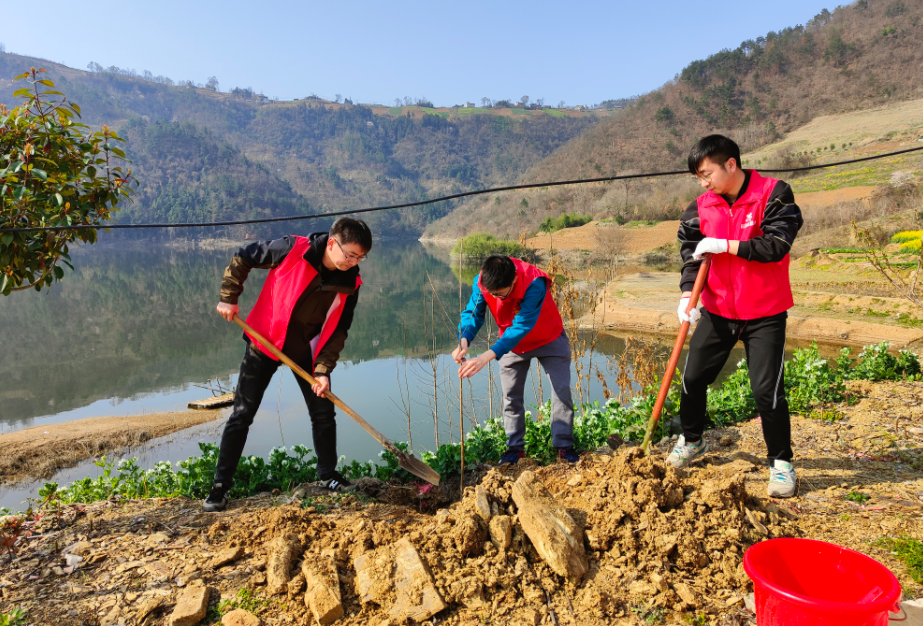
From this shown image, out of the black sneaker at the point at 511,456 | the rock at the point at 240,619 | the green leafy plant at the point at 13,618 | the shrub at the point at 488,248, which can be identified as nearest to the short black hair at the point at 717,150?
the black sneaker at the point at 511,456

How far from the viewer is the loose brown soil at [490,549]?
2064 millimetres

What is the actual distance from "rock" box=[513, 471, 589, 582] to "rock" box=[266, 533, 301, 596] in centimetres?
99

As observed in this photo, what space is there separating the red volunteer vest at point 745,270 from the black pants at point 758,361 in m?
0.07

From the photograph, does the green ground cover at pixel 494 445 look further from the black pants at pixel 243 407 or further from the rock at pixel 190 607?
the rock at pixel 190 607

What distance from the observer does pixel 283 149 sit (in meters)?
140

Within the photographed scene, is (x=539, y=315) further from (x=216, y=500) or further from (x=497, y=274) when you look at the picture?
(x=216, y=500)

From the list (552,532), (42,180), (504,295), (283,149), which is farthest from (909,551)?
(283,149)

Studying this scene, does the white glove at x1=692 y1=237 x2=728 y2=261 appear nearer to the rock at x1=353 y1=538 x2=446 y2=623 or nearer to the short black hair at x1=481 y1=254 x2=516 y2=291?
the short black hair at x1=481 y1=254 x2=516 y2=291

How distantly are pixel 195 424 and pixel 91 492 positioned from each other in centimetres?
705

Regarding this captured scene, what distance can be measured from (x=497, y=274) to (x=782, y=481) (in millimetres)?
1805

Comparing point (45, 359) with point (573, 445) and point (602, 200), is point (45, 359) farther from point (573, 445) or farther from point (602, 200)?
point (602, 200)

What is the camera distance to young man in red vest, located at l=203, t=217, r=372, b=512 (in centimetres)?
297

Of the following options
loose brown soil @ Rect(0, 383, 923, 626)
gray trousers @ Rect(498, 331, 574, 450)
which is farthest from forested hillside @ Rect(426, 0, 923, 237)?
loose brown soil @ Rect(0, 383, 923, 626)

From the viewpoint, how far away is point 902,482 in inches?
114
